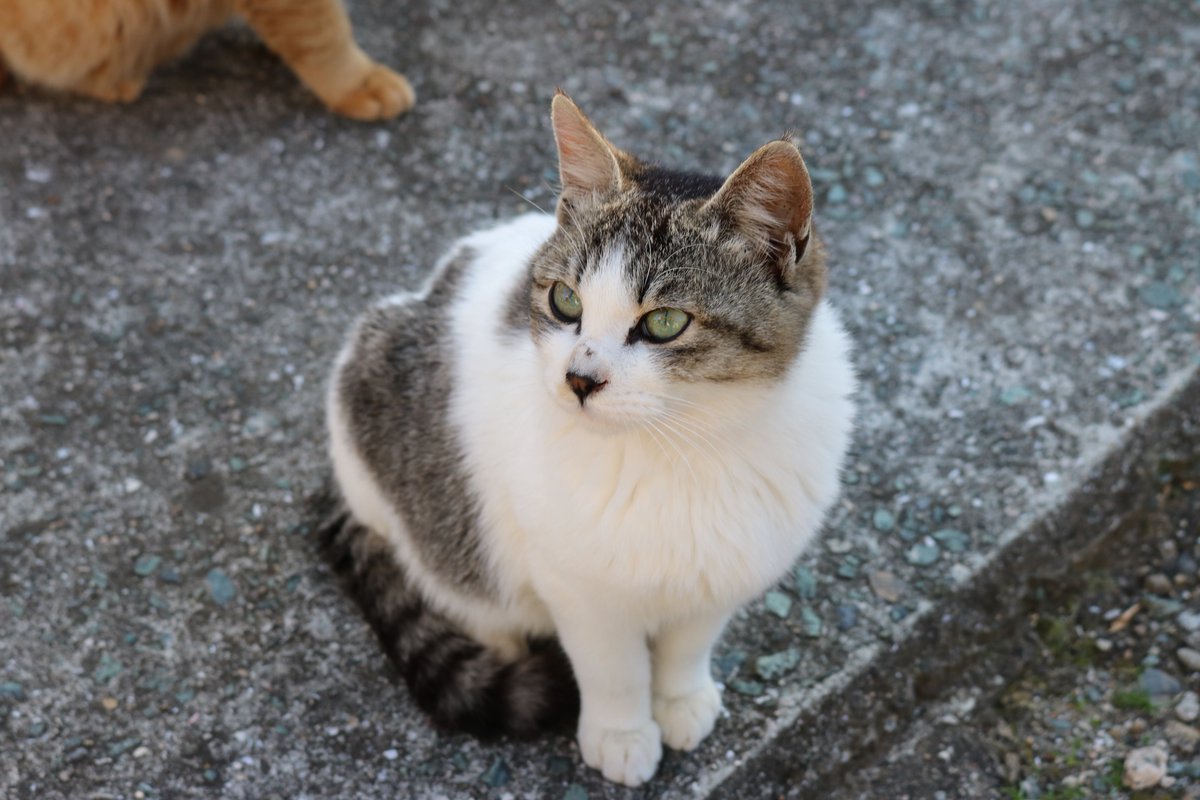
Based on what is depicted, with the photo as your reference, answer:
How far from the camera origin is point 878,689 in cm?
242

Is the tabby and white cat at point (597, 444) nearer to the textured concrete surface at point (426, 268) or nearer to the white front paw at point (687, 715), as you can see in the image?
the white front paw at point (687, 715)

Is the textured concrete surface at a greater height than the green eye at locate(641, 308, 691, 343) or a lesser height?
lesser

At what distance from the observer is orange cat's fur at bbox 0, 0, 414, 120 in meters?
3.23

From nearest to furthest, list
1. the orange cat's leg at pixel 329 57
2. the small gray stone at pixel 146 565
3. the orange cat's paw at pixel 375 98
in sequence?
the small gray stone at pixel 146 565 → the orange cat's leg at pixel 329 57 → the orange cat's paw at pixel 375 98

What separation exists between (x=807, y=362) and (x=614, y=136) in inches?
69.1

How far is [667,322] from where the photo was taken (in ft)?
5.69

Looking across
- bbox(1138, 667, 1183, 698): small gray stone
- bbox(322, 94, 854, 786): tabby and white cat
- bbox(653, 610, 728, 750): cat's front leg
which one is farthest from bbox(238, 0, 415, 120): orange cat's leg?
bbox(1138, 667, 1183, 698): small gray stone

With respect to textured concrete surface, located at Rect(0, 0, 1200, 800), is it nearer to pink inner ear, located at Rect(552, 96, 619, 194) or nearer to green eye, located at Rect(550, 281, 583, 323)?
green eye, located at Rect(550, 281, 583, 323)

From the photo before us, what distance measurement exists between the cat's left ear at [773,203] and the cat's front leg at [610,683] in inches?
26.1

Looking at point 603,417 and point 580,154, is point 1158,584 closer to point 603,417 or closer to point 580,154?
point 603,417

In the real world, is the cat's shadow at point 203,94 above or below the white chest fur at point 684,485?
below

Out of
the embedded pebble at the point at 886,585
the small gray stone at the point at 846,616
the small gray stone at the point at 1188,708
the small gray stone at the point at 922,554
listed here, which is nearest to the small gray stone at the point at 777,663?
the small gray stone at the point at 846,616

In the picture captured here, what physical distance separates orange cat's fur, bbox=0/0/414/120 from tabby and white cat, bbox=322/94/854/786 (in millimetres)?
1239

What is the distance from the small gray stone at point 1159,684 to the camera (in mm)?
2441
